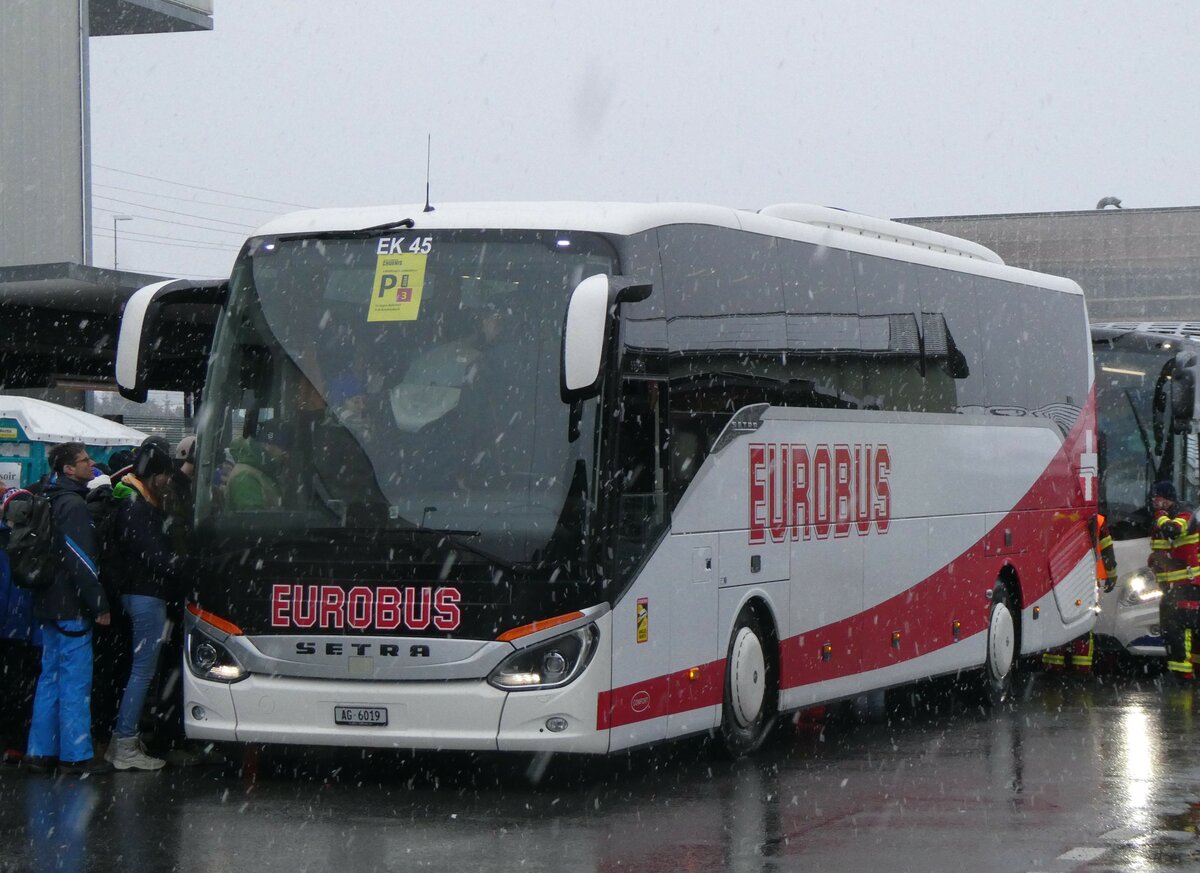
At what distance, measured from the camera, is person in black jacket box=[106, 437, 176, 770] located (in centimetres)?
1096

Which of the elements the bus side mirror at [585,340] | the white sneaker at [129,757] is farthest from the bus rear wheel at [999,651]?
the white sneaker at [129,757]

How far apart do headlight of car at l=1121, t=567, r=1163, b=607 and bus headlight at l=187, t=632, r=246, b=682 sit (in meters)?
10.8

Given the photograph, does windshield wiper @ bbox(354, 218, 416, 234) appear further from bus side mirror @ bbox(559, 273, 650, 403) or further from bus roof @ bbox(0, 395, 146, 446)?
bus roof @ bbox(0, 395, 146, 446)

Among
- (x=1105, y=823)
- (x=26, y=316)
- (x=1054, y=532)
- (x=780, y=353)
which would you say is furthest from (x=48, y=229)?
(x=1105, y=823)

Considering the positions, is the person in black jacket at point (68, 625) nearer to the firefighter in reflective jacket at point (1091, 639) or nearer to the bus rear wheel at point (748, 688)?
the bus rear wheel at point (748, 688)

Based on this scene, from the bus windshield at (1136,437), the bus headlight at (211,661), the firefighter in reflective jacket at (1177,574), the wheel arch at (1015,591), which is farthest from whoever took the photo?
the bus windshield at (1136,437)

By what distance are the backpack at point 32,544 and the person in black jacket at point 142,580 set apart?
0.45 metres

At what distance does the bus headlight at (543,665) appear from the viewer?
9.91m

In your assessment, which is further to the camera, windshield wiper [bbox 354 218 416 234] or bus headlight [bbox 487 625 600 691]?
windshield wiper [bbox 354 218 416 234]

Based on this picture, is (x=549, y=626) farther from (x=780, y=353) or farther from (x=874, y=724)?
(x=874, y=724)

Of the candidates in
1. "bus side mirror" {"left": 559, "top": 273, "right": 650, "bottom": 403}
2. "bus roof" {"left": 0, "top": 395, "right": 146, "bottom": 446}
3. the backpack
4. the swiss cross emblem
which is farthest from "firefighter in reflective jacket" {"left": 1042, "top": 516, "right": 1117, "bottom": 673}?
"bus roof" {"left": 0, "top": 395, "right": 146, "bottom": 446}

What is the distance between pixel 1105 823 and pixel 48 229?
36.1 m

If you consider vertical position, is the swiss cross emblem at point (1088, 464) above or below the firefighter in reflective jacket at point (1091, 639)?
above

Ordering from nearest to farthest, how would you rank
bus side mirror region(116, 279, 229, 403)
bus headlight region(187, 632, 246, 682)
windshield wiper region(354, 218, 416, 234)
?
bus headlight region(187, 632, 246, 682)
windshield wiper region(354, 218, 416, 234)
bus side mirror region(116, 279, 229, 403)
